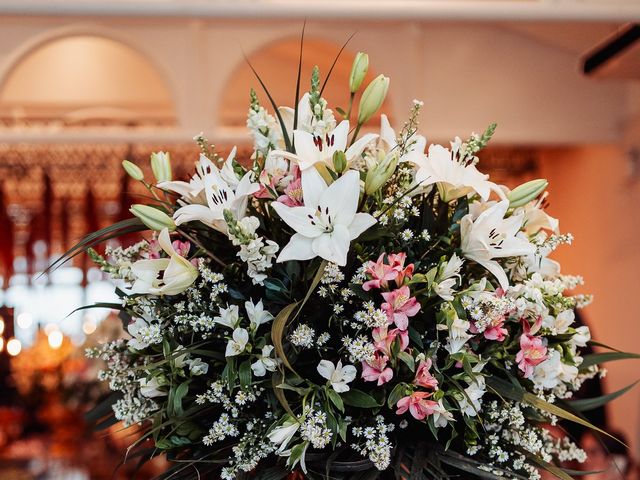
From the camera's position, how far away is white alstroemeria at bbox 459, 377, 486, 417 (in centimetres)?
109

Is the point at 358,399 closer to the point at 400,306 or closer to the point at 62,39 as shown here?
the point at 400,306

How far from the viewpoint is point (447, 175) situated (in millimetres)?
1155

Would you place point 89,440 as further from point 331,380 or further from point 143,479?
point 331,380

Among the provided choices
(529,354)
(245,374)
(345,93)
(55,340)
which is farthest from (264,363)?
(345,93)

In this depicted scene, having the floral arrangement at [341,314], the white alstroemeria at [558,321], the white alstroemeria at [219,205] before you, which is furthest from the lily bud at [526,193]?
the white alstroemeria at [219,205]

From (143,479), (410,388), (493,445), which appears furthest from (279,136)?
(143,479)

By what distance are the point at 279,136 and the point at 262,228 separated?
0.15m

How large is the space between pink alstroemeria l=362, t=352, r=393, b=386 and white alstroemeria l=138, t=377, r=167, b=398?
0.28 metres

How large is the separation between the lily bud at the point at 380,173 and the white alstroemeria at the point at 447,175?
6 cm

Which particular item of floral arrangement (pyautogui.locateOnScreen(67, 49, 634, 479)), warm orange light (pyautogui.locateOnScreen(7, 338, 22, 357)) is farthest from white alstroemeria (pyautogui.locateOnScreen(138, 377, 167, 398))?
warm orange light (pyautogui.locateOnScreen(7, 338, 22, 357))

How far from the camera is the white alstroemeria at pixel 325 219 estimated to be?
1.05 m

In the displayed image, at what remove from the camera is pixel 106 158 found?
26.3 feet

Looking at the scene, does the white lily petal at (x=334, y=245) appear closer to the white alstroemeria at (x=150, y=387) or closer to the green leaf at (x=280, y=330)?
the green leaf at (x=280, y=330)

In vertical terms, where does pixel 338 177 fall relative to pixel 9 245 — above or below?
above
